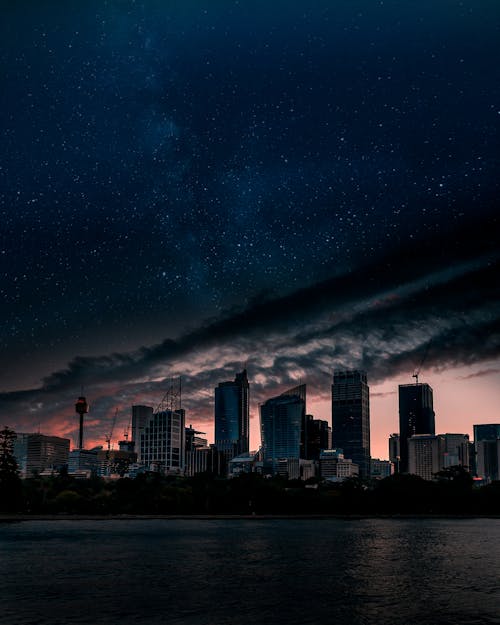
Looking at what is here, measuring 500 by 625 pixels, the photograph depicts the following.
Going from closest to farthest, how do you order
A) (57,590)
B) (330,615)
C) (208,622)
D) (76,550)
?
(208,622) → (330,615) → (57,590) → (76,550)

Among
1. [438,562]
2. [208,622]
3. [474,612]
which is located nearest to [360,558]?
[438,562]

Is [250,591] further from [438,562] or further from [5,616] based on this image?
[438,562]

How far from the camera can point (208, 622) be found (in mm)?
53750

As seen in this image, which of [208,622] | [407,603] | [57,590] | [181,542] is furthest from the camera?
[181,542]

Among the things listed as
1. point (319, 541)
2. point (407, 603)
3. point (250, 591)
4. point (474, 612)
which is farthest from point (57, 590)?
point (319, 541)

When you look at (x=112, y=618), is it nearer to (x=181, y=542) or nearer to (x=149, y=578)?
(x=149, y=578)

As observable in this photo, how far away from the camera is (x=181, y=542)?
142500 millimetres

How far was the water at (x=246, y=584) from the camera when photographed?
56938mm

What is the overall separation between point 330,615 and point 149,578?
29.2 metres

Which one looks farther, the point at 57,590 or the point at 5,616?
the point at 57,590

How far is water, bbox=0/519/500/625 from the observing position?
5694 centimetres

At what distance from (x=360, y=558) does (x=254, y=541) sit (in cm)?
4131

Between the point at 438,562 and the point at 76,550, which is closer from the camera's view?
the point at 438,562

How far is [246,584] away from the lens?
76500 millimetres
